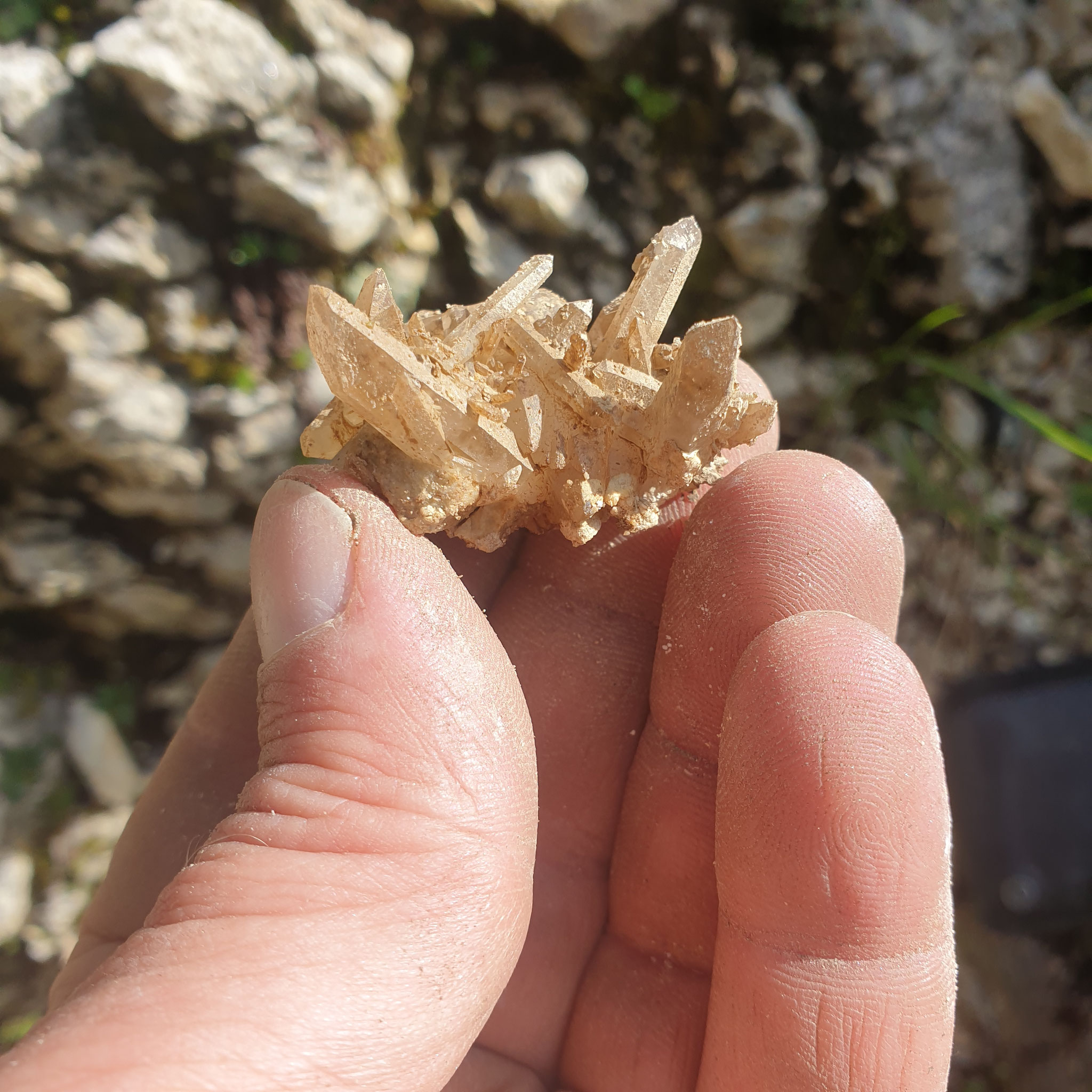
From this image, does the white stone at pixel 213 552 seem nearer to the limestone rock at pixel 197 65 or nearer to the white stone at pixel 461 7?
the limestone rock at pixel 197 65

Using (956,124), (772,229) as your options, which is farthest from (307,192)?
(956,124)

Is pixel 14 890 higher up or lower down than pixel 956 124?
lower down

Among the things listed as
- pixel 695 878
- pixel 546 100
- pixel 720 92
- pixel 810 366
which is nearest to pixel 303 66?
pixel 546 100

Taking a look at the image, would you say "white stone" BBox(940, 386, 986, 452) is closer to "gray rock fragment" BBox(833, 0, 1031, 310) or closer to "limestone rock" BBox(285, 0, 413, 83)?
"gray rock fragment" BBox(833, 0, 1031, 310)

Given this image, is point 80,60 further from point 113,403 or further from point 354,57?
point 113,403

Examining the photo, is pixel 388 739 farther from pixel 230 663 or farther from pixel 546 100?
pixel 546 100

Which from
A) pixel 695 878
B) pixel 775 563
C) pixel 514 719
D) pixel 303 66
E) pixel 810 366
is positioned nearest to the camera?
pixel 514 719
